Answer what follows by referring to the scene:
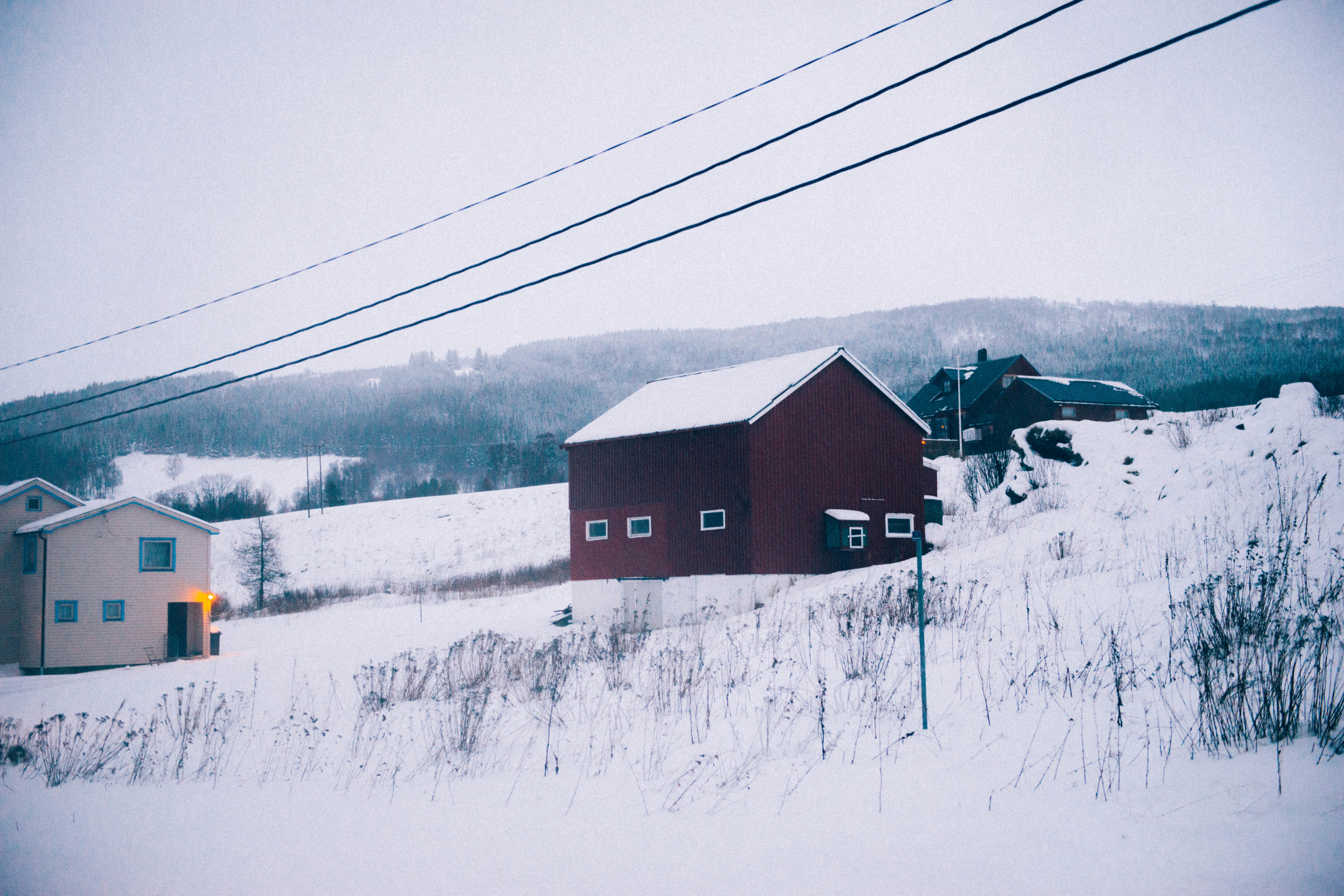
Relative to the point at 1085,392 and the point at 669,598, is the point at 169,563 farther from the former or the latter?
the point at 1085,392

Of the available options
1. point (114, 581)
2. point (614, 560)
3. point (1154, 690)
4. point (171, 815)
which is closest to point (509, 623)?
point (614, 560)

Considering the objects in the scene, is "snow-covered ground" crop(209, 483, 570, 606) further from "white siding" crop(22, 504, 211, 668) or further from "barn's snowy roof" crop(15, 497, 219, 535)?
"barn's snowy roof" crop(15, 497, 219, 535)

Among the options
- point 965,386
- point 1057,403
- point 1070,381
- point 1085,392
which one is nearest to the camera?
point 1057,403

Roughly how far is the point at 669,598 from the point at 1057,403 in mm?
46231

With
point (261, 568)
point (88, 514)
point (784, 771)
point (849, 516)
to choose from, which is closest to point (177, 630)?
point (88, 514)

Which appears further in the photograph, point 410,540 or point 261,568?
point 410,540

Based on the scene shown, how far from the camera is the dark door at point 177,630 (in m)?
35.7

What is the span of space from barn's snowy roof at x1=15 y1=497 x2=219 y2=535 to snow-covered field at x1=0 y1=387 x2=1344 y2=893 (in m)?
20.7

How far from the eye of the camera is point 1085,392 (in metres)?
67.1

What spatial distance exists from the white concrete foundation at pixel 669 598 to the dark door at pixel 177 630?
18249 mm

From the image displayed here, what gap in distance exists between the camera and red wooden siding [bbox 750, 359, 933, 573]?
26.2 m

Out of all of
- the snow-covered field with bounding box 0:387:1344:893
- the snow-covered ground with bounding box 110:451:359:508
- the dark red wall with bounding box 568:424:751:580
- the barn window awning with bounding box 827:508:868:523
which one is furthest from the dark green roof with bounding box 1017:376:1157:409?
the snow-covered ground with bounding box 110:451:359:508

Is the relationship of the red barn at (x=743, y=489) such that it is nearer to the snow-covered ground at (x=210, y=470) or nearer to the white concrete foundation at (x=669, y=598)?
the white concrete foundation at (x=669, y=598)

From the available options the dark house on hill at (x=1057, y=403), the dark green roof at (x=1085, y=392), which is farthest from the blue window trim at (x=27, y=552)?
the dark green roof at (x=1085, y=392)
